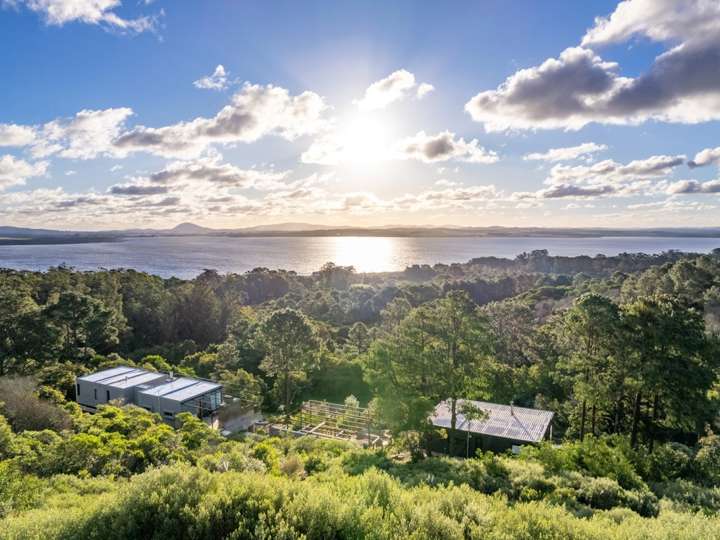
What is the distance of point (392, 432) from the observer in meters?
16.3

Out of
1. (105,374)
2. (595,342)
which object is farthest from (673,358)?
(105,374)

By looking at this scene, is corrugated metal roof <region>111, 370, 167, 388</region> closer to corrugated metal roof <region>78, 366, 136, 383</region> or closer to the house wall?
the house wall

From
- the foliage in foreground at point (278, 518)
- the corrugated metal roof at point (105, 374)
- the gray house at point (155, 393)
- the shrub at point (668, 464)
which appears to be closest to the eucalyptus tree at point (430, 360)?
the shrub at point (668, 464)

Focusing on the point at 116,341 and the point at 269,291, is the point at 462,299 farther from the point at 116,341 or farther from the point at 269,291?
the point at 269,291

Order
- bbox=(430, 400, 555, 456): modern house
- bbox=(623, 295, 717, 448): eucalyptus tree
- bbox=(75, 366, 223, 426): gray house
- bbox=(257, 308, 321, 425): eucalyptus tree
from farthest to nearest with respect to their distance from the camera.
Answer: bbox=(257, 308, 321, 425): eucalyptus tree < bbox=(75, 366, 223, 426): gray house < bbox=(430, 400, 555, 456): modern house < bbox=(623, 295, 717, 448): eucalyptus tree

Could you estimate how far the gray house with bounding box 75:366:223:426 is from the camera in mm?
22078

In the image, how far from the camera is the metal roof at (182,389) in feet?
73.4

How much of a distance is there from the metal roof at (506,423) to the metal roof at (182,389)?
12.2 m

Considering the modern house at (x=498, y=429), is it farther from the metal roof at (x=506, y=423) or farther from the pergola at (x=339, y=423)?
the pergola at (x=339, y=423)

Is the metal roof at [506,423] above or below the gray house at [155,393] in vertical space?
above

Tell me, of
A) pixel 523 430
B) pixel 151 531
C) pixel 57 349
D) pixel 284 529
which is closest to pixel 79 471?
pixel 151 531

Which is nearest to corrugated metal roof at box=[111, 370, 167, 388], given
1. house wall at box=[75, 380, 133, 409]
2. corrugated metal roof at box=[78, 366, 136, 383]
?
house wall at box=[75, 380, 133, 409]

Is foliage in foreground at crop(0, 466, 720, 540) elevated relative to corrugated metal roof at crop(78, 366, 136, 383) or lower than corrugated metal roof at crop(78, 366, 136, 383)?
elevated

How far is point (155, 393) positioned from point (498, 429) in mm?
17037
